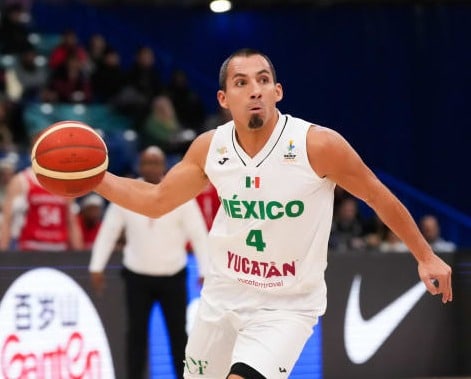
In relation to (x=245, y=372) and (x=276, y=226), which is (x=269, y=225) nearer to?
(x=276, y=226)

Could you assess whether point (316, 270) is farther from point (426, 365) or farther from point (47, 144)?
point (426, 365)

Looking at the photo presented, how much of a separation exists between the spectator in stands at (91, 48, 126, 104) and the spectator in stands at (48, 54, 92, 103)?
0.40m

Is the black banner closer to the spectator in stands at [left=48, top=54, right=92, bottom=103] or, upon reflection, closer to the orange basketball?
the orange basketball

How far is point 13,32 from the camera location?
14.7 m

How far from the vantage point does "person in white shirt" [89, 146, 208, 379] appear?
807 centimetres

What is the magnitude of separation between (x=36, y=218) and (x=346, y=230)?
486cm

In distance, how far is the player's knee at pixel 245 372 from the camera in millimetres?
4617

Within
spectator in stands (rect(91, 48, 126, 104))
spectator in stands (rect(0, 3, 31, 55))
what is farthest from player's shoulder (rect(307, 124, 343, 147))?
spectator in stands (rect(0, 3, 31, 55))

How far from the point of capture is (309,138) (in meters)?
→ 4.94

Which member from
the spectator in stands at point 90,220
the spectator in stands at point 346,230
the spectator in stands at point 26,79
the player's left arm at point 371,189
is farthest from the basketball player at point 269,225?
the spectator in stands at point 26,79

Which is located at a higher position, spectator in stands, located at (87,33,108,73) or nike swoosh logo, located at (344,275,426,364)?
spectator in stands, located at (87,33,108,73)

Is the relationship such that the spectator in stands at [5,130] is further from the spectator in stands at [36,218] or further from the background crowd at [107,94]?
the spectator in stands at [36,218]

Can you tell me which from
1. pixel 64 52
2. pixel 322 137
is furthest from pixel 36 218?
pixel 64 52

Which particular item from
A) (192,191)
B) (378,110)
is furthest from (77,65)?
(192,191)
